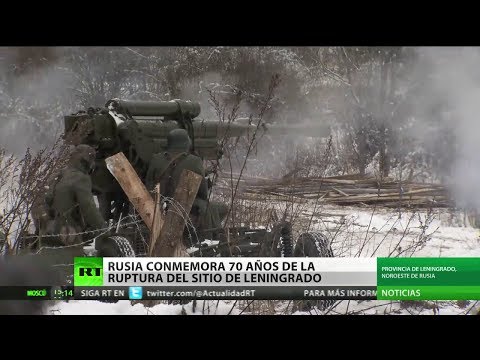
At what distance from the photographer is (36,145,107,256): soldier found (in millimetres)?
4805


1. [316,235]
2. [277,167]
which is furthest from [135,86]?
[316,235]

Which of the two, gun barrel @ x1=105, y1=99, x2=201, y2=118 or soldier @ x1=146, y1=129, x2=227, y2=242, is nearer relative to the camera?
soldier @ x1=146, y1=129, x2=227, y2=242

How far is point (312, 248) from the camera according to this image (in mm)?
4418

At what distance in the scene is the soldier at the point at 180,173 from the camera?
497cm

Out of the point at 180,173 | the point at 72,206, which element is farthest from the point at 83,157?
the point at 180,173

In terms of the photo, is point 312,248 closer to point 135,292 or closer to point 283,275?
point 283,275

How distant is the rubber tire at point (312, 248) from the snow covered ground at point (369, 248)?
0.05 metres

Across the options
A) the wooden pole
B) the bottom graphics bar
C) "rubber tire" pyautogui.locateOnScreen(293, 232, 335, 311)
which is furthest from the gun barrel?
the bottom graphics bar

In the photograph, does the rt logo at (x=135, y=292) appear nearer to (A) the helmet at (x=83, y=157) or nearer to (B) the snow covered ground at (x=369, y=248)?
(B) the snow covered ground at (x=369, y=248)

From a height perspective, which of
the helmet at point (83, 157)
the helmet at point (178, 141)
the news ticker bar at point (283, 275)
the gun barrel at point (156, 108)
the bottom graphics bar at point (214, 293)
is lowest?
the bottom graphics bar at point (214, 293)

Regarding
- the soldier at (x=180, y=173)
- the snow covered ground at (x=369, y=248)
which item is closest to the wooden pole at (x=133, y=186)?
the soldier at (x=180, y=173)

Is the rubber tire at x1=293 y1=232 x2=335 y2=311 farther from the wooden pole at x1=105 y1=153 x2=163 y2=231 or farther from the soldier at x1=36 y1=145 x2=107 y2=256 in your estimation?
the soldier at x1=36 y1=145 x2=107 y2=256

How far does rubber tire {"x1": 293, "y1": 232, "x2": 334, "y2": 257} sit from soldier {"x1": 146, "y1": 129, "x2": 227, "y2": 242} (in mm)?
715

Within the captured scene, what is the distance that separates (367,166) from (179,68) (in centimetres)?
200
